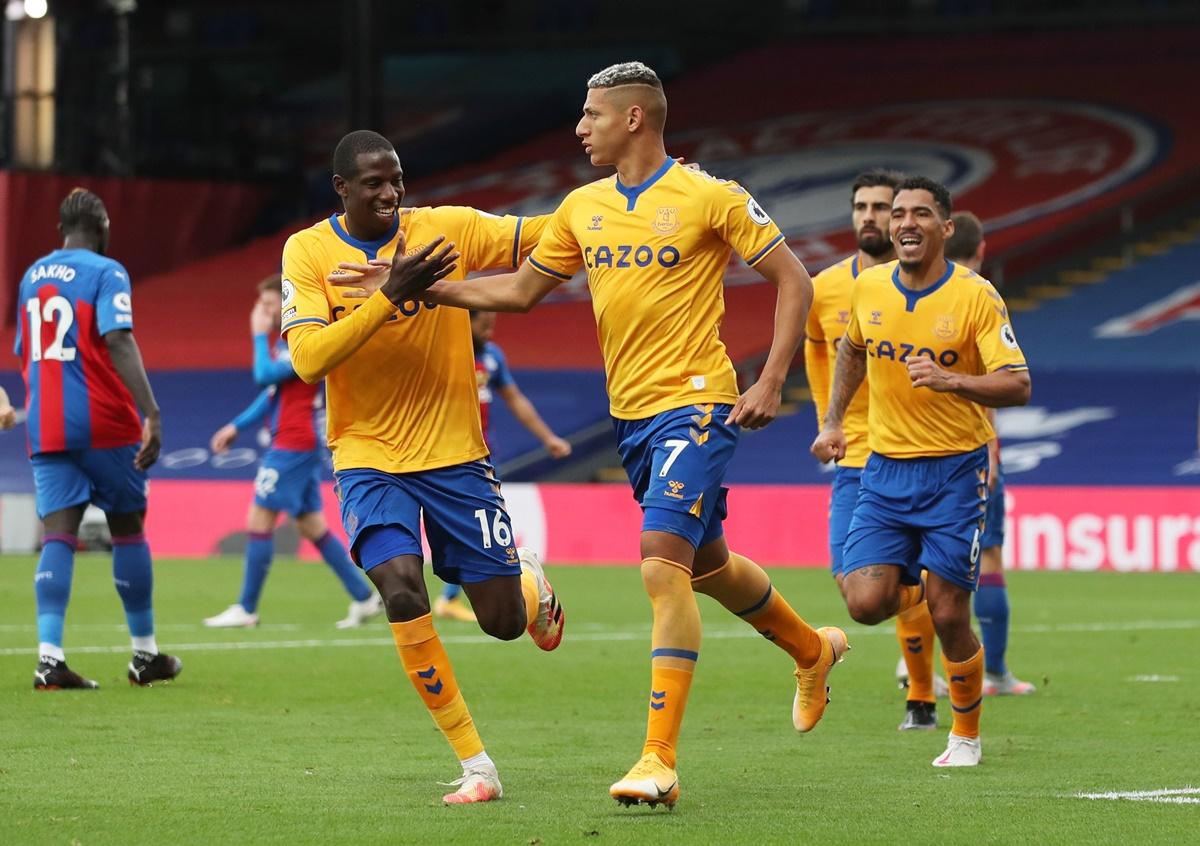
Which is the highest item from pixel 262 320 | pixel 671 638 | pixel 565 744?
pixel 262 320

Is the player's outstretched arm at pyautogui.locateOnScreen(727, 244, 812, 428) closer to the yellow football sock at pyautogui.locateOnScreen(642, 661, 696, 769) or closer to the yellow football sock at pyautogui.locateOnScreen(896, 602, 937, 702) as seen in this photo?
the yellow football sock at pyautogui.locateOnScreen(642, 661, 696, 769)

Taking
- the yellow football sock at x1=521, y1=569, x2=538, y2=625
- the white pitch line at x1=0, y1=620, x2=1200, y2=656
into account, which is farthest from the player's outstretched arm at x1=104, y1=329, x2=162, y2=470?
the yellow football sock at x1=521, y1=569, x2=538, y2=625

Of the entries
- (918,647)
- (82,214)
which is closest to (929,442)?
(918,647)

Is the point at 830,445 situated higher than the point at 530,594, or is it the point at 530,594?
the point at 830,445

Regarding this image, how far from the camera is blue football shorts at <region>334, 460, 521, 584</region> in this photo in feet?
23.3

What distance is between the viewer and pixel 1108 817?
6500 millimetres

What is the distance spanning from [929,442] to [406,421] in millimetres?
2162

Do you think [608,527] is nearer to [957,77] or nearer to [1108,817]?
[1108,817]

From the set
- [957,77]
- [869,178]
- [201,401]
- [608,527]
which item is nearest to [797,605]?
[608,527]

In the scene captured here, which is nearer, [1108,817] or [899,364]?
[1108,817]

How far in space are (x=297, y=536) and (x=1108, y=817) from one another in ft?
52.5

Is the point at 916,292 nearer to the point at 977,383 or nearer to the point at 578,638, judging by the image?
the point at 977,383

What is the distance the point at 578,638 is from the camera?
1343 cm

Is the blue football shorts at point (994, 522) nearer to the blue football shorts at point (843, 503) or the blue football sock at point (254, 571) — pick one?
the blue football shorts at point (843, 503)
